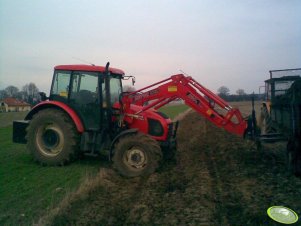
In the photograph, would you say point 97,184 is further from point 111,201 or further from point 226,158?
point 226,158

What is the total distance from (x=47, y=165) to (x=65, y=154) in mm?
700

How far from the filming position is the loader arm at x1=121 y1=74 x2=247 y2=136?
8.73 meters

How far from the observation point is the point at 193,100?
29.6 ft

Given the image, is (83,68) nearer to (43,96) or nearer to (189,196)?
(43,96)

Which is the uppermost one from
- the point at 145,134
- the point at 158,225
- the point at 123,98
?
the point at 123,98

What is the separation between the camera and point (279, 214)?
5039 mm

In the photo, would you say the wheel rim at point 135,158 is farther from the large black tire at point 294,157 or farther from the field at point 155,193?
the large black tire at point 294,157

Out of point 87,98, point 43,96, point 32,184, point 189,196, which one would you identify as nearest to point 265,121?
point 87,98

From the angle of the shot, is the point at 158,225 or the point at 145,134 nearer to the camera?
the point at 158,225

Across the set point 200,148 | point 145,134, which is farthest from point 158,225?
point 200,148

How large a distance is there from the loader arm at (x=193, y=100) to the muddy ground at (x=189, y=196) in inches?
43.9

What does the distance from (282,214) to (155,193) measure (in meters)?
2.31

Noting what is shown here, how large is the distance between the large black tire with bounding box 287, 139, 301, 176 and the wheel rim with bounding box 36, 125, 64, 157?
563cm

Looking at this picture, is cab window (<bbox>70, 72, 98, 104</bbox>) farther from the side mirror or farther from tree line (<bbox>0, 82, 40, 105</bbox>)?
tree line (<bbox>0, 82, 40, 105</bbox>)
